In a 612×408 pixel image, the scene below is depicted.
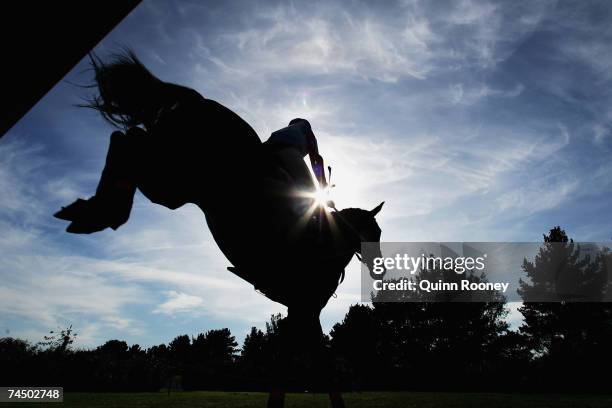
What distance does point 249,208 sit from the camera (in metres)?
1.95

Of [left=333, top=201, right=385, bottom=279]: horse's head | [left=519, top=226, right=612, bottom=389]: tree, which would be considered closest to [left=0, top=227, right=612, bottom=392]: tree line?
[left=519, top=226, right=612, bottom=389]: tree

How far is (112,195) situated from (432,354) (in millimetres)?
68552

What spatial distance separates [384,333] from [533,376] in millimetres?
32366

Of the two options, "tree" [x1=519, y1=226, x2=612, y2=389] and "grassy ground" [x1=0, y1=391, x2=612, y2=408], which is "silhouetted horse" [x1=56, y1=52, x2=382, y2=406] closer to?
"grassy ground" [x1=0, y1=391, x2=612, y2=408]

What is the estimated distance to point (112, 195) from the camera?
6.14ft

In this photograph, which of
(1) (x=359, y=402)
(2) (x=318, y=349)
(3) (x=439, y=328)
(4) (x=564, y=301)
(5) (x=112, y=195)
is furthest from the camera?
(3) (x=439, y=328)

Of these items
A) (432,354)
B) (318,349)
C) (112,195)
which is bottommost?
(432,354)

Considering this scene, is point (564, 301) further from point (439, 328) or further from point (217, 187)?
point (217, 187)

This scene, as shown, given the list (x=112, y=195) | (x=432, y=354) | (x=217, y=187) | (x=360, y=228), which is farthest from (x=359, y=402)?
(x=432, y=354)

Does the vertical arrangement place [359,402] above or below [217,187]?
below

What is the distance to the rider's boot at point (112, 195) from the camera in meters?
1.84

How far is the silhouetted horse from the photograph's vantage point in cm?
189

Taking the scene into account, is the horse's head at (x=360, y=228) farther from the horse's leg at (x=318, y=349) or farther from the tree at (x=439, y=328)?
the tree at (x=439, y=328)

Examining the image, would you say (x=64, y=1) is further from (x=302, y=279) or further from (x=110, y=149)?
(x=302, y=279)
